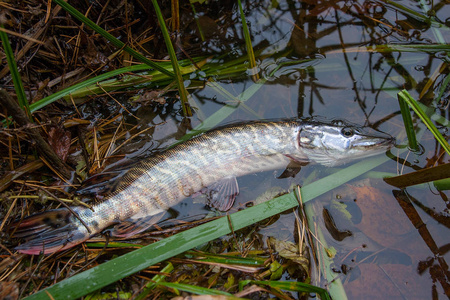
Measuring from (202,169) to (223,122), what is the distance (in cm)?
68

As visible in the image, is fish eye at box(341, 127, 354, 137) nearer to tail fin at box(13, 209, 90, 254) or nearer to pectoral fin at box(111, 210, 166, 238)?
pectoral fin at box(111, 210, 166, 238)

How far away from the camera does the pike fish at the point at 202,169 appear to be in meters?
2.46

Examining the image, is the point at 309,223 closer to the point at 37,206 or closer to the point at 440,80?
the point at 440,80

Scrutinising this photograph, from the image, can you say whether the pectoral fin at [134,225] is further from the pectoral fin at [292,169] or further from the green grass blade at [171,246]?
the pectoral fin at [292,169]

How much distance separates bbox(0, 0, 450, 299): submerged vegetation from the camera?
2.40 metres

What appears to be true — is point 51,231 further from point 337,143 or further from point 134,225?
point 337,143

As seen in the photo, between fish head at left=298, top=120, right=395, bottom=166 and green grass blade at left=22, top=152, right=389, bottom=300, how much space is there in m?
0.19

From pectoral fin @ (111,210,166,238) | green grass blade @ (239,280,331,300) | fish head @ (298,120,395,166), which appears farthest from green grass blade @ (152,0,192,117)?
green grass blade @ (239,280,331,300)

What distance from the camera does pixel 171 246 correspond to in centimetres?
228

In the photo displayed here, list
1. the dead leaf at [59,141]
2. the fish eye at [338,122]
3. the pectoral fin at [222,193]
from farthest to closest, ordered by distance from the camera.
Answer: the fish eye at [338,122], the pectoral fin at [222,193], the dead leaf at [59,141]

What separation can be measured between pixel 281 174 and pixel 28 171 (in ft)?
7.91

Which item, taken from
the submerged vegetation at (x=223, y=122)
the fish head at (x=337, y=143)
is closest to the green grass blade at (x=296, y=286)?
the submerged vegetation at (x=223, y=122)

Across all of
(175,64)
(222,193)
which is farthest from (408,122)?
(175,64)

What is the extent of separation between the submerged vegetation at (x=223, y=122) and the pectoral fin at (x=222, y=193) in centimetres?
15
